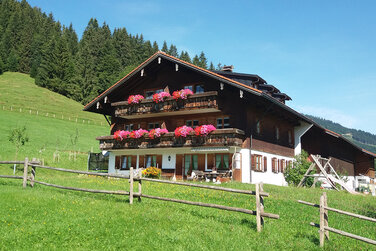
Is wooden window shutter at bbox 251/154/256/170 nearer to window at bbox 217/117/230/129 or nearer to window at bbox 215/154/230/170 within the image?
window at bbox 215/154/230/170

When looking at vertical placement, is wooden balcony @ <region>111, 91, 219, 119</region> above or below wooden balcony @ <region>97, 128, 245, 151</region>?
above

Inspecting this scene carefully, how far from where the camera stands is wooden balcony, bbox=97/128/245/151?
913 inches

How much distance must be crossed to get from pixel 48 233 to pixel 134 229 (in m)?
2.07

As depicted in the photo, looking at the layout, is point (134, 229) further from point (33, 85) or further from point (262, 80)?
point (33, 85)

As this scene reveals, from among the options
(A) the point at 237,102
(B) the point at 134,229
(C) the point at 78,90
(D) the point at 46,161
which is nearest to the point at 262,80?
(A) the point at 237,102

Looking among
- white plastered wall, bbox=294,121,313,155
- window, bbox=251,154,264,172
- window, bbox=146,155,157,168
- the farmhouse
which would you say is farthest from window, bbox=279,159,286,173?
window, bbox=146,155,157,168

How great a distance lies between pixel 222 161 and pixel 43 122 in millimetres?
41338

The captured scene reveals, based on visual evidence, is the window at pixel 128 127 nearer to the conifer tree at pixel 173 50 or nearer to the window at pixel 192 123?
the window at pixel 192 123

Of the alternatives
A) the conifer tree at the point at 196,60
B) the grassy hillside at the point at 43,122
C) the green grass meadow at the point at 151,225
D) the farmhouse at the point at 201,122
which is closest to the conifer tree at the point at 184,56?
the conifer tree at the point at 196,60

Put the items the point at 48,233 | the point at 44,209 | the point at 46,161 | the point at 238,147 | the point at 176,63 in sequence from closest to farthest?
the point at 48,233 → the point at 44,209 → the point at 238,147 → the point at 176,63 → the point at 46,161

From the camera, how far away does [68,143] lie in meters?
46.7

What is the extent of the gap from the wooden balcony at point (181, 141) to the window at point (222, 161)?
1365mm

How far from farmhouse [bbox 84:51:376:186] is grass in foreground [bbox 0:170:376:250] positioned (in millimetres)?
11488

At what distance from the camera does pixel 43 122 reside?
56594mm
